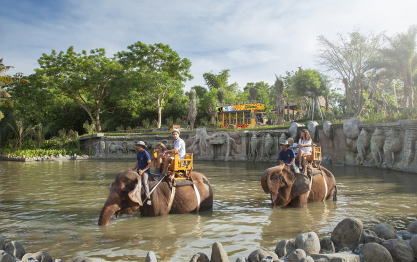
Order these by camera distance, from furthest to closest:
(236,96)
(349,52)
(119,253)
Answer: (236,96)
(349,52)
(119,253)

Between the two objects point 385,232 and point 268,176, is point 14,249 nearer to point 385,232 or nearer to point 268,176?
point 268,176

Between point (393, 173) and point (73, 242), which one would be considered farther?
point (393, 173)

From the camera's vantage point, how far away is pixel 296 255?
5.93 metres

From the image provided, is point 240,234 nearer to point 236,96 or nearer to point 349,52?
point 349,52

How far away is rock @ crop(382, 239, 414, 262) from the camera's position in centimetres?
616

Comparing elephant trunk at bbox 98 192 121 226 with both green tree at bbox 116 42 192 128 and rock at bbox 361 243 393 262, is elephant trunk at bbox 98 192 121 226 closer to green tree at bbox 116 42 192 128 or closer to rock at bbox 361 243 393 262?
rock at bbox 361 243 393 262

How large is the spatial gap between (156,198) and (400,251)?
490cm

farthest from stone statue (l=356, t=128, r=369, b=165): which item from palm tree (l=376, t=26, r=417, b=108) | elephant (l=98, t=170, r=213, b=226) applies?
elephant (l=98, t=170, r=213, b=226)

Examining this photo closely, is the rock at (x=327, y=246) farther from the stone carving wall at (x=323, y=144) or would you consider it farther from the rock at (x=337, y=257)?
the stone carving wall at (x=323, y=144)

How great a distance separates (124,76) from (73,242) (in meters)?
33.4

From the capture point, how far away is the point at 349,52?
125 ft

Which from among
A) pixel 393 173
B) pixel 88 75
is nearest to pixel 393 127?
pixel 393 173

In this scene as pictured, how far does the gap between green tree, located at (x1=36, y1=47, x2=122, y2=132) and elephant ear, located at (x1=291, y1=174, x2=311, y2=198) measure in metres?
31.7

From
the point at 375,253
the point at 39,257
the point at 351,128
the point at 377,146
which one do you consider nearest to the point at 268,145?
the point at 351,128
